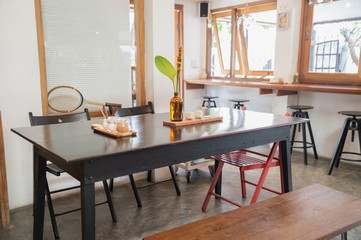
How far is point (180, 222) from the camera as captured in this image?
2.82 meters

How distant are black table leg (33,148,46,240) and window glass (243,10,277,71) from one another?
4580mm

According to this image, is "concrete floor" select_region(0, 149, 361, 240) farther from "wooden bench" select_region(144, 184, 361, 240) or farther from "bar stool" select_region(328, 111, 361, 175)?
"wooden bench" select_region(144, 184, 361, 240)

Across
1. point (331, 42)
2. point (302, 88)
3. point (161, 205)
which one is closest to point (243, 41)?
point (331, 42)

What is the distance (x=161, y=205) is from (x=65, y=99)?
146 cm

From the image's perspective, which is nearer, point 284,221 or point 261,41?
point 284,221

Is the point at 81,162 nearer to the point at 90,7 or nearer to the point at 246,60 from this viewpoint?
the point at 90,7

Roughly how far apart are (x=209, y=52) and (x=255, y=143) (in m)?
4.84

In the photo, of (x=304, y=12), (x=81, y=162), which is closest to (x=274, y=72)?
(x=304, y=12)

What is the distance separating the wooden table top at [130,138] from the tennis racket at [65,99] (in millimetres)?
926

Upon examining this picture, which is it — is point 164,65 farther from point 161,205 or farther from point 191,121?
point 161,205

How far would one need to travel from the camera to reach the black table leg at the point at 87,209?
163 centimetres

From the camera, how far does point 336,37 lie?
4840mm

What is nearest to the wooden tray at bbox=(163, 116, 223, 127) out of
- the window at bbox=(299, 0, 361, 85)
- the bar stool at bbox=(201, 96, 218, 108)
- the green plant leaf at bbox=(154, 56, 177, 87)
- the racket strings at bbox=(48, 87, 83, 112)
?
the green plant leaf at bbox=(154, 56, 177, 87)

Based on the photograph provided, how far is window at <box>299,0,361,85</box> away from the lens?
463cm
